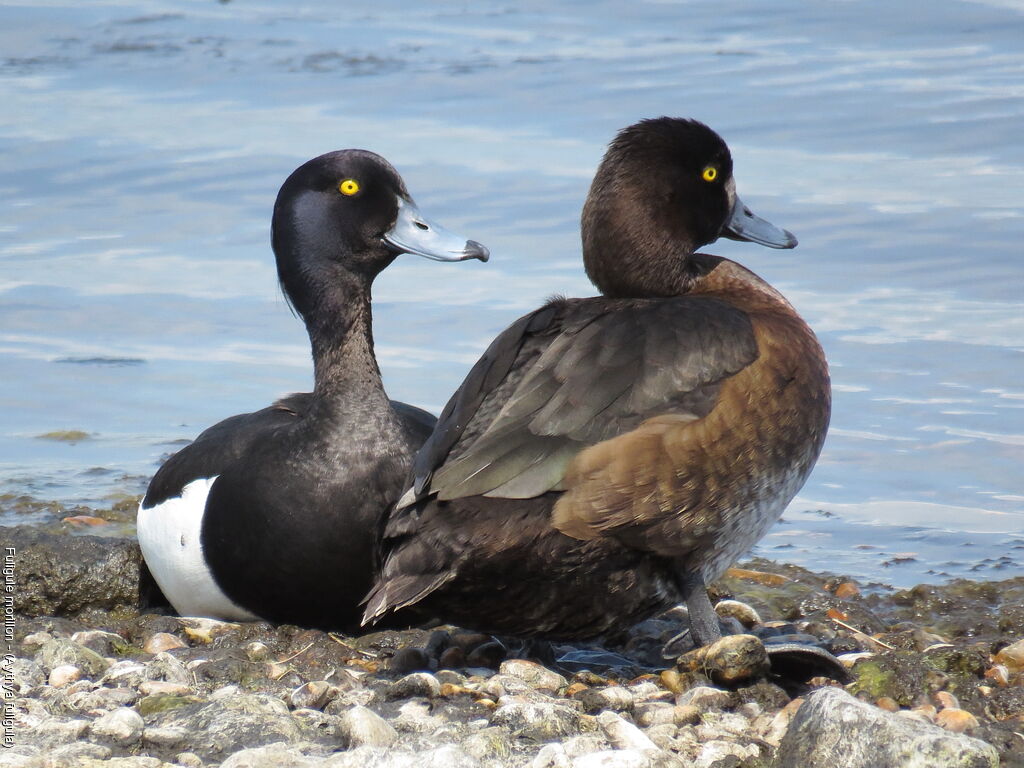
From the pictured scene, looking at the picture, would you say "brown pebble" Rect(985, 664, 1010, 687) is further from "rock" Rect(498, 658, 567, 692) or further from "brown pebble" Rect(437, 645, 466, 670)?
"brown pebble" Rect(437, 645, 466, 670)

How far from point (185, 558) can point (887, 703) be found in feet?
7.04

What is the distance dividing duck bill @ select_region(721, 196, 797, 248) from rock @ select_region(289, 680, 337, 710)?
197 cm

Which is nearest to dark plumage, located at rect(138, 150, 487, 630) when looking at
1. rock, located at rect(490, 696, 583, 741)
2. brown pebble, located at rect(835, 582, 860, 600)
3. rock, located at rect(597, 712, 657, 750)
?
rock, located at rect(490, 696, 583, 741)

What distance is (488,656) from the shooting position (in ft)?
14.1

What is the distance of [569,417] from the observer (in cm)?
381

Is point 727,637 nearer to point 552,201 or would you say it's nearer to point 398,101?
point 552,201

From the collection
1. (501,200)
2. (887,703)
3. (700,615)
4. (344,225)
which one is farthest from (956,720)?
(501,200)

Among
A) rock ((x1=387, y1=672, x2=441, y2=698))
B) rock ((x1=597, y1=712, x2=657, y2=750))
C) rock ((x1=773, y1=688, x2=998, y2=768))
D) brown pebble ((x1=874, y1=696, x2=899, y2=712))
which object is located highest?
rock ((x1=773, y1=688, x2=998, y2=768))

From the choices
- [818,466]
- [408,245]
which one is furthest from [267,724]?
[818,466]

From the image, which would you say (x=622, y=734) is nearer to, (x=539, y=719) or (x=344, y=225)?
(x=539, y=719)

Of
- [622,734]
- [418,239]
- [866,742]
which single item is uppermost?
[418,239]

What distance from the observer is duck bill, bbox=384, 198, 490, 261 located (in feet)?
16.4

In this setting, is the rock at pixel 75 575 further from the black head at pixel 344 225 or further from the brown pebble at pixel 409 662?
the brown pebble at pixel 409 662

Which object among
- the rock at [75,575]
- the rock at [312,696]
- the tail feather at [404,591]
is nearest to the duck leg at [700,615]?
the tail feather at [404,591]
